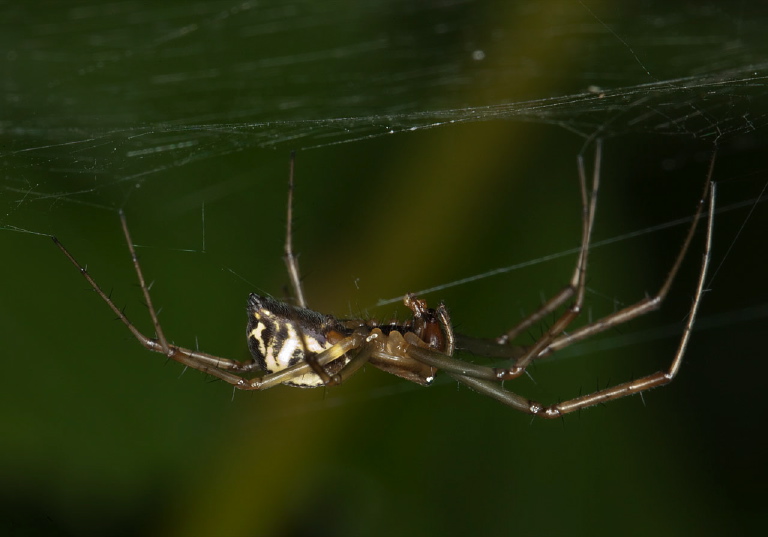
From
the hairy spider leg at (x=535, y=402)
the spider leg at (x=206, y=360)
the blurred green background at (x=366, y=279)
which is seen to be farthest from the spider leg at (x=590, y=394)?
the spider leg at (x=206, y=360)

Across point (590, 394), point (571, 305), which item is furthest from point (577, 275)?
point (590, 394)

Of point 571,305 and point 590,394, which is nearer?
point 590,394

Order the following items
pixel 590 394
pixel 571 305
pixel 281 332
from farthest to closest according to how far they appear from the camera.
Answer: pixel 571 305
pixel 590 394
pixel 281 332

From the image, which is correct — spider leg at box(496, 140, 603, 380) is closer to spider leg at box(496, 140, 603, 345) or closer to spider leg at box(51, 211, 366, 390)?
spider leg at box(496, 140, 603, 345)

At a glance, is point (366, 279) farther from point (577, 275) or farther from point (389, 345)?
point (577, 275)

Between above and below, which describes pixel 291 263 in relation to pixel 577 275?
above

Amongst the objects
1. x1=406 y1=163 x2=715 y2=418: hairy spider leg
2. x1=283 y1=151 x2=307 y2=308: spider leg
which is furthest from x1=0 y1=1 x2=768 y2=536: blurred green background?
x1=406 y1=163 x2=715 y2=418: hairy spider leg

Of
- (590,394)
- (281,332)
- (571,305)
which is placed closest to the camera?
(281,332)
